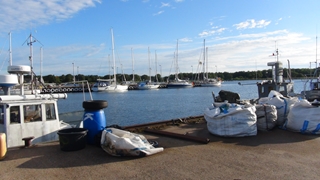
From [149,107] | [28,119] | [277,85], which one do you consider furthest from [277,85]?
[149,107]

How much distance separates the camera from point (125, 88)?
92.6 meters

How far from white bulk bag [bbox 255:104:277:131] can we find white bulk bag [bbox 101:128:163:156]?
376cm

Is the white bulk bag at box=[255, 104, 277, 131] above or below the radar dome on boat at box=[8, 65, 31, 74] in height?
below

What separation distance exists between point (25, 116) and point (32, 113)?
26cm

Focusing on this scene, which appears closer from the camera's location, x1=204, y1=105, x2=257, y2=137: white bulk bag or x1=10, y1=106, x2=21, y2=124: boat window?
x1=204, y1=105, x2=257, y2=137: white bulk bag

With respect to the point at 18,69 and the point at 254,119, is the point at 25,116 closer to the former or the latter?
the point at 18,69

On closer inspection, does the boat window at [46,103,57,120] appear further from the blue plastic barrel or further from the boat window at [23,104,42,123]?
the blue plastic barrel

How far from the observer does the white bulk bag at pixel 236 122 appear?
7883 millimetres

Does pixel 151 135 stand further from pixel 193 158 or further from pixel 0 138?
pixel 0 138

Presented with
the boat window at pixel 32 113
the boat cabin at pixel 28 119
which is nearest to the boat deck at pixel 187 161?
the boat cabin at pixel 28 119

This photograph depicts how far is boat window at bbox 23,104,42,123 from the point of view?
8.91 metres

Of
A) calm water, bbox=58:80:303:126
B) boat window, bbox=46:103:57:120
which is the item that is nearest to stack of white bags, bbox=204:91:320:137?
boat window, bbox=46:103:57:120

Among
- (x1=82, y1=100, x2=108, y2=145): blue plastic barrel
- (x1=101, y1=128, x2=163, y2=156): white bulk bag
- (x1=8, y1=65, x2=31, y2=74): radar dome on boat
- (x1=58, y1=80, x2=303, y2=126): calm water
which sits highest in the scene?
(x1=8, y1=65, x2=31, y2=74): radar dome on boat

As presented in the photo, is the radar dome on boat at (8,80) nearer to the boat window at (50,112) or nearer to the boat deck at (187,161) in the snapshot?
the boat window at (50,112)
